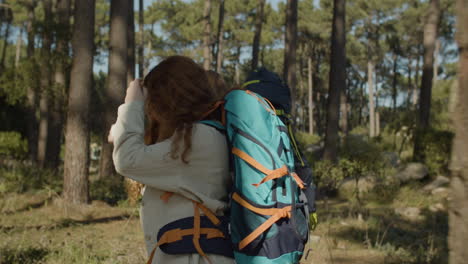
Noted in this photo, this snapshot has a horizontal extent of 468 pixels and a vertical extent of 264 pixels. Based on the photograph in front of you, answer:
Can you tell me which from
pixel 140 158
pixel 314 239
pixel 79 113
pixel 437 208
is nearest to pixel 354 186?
pixel 437 208

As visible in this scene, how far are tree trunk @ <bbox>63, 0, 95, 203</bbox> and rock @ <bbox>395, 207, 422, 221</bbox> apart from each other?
19.4 feet

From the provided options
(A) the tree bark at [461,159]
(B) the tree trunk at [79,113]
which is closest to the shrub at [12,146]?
(B) the tree trunk at [79,113]

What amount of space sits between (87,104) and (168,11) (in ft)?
101

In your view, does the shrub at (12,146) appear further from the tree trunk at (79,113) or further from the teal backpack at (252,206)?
the teal backpack at (252,206)

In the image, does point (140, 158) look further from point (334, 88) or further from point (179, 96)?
point (334, 88)

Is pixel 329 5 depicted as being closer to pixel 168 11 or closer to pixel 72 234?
pixel 168 11

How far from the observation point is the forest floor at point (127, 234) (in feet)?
17.0

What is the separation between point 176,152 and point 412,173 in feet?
40.2

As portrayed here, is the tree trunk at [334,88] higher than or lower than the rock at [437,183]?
higher

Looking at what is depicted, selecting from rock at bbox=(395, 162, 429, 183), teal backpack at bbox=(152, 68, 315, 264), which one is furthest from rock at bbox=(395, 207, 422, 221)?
teal backpack at bbox=(152, 68, 315, 264)

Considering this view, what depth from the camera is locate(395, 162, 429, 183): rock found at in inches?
507

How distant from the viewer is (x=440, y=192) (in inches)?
456

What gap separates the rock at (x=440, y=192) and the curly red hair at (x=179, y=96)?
10.6m

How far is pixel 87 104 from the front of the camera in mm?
9117
